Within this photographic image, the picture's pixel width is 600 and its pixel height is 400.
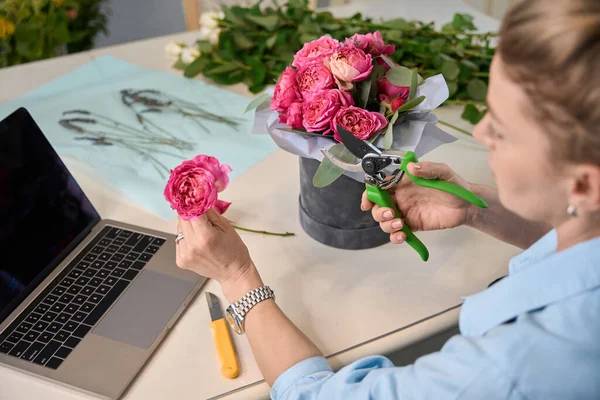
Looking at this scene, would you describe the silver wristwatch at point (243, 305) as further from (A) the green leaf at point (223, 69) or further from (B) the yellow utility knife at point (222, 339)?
(A) the green leaf at point (223, 69)

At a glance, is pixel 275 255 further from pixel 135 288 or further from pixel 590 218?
pixel 590 218

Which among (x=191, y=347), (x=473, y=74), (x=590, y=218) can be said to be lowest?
(x=191, y=347)

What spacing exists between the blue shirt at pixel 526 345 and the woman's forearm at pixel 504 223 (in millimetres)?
287

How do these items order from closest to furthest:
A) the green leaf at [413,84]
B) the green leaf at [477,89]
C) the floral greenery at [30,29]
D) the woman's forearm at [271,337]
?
the woman's forearm at [271,337], the green leaf at [413,84], the green leaf at [477,89], the floral greenery at [30,29]

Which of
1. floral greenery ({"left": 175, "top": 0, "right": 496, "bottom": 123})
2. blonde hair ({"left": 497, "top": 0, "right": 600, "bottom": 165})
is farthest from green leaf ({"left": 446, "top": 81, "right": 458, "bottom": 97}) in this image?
blonde hair ({"left": 497, "top": 0, "right": 600, "bottom": 165})

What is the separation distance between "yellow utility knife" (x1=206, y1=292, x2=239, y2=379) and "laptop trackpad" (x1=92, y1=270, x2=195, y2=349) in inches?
1.8

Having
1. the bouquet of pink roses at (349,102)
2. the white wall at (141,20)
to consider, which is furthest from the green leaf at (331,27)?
the white wall at (141,20)

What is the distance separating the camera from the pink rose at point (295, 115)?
77 cm

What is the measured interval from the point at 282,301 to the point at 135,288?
0.72 ft

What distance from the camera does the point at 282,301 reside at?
2.59ft

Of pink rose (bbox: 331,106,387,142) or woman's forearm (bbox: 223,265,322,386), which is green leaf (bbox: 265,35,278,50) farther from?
woman's forearm (bbox: 223,265,322,386)

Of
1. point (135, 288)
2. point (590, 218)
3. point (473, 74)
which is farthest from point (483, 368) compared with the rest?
point (473, 74)

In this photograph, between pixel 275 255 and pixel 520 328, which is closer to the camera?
pixel 520 328

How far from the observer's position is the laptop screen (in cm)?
75
